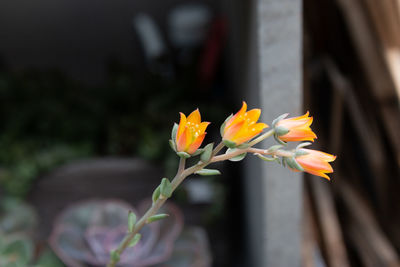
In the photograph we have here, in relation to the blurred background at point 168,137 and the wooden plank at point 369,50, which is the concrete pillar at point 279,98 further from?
the wooden plank at point 369,50

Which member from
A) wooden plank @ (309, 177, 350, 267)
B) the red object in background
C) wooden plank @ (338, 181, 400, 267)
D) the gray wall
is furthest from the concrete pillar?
the red object in background

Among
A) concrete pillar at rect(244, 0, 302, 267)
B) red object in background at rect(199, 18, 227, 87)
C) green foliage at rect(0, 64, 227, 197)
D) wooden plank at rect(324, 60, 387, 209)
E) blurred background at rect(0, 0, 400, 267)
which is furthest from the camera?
red object in background at rect(199, 18, 227, 87)

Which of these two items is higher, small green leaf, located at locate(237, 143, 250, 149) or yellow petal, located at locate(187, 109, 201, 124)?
yellow petal, located at locate(187, 109, 201, 124)

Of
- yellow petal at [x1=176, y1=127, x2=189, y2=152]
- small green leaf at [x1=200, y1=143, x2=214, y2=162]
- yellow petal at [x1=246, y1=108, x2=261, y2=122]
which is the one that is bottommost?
small green leaf at [x1=200, y1=143, x2=214, y2=162]

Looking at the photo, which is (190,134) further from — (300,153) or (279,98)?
(279,98)

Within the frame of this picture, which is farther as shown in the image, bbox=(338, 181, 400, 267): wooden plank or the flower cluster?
bbox=(338, 181, 400, 267): wooden plank

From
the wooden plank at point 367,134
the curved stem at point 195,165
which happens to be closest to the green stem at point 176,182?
the curved stem at point 195,165

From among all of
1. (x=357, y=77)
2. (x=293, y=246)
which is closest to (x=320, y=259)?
(x=293, y=246)

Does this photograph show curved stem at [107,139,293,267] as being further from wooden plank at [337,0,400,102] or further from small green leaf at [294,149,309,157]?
wooden plank at [337,0,400,102]
